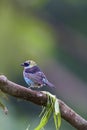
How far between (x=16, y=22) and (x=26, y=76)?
20.8 feet

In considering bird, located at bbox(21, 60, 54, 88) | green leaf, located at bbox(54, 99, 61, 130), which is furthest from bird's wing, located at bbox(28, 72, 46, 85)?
green leaf, located at bbox(54, 99, 61, 130)

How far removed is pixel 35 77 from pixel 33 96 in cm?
11

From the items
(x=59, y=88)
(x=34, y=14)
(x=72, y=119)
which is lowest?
(x=59, y=88)

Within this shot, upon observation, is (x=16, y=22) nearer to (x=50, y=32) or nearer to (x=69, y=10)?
(x=50, y=32)

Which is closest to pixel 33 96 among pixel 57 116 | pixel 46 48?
pixel 57 116

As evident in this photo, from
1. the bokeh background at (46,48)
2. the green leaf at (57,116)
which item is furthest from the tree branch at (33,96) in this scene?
the bokeh background at (46,48)

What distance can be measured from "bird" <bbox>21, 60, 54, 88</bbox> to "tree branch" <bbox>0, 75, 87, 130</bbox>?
0.07 meters

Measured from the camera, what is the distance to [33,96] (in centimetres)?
190

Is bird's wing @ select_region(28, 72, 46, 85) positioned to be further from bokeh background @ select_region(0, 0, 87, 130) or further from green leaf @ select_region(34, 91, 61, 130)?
bokeh background @ select_region(0, 0, 87, 130)

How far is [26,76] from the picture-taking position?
2.09 metres

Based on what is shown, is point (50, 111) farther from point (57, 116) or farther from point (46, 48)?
point (46, 48)

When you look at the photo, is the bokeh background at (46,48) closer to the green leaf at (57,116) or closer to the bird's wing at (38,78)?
the bird's wing at (38,78)

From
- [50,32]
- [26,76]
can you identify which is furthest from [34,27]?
[26,76]

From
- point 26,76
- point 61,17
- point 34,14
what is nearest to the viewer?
point 26,76
